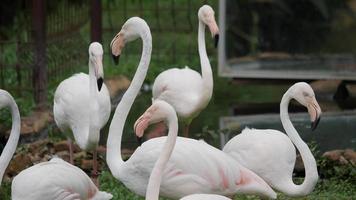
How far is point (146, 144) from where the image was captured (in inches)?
266

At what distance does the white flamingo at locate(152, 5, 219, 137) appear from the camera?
915cm

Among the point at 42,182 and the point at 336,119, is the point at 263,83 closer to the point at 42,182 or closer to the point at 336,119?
the point at 336,119

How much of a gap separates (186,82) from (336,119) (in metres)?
3.06

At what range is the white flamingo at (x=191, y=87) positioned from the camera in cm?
915

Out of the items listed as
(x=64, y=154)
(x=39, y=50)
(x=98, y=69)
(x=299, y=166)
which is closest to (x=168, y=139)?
(x=98, y=69)

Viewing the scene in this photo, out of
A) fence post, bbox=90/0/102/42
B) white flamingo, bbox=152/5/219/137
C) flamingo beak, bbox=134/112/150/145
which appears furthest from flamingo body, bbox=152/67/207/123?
fence post, bbox=90/0/102/42

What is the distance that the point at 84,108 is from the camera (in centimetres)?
849

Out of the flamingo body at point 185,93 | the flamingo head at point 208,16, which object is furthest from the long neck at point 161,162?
the flamingo body at point 185,93

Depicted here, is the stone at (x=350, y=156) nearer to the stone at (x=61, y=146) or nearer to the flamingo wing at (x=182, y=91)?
the flamingo wing at (x=182, y=91)

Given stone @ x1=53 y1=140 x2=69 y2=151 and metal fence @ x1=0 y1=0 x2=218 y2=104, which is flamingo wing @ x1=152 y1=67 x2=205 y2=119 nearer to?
stone @ x1=53 y1=140 x2=69 y2=151

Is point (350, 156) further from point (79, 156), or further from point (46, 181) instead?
point (46, 181)

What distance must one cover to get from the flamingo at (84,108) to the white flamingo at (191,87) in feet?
2.75

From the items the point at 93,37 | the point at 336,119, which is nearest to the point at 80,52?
the point at 93,37

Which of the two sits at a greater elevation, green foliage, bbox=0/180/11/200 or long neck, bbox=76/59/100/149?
long neck, bbox=76/59/100/149
